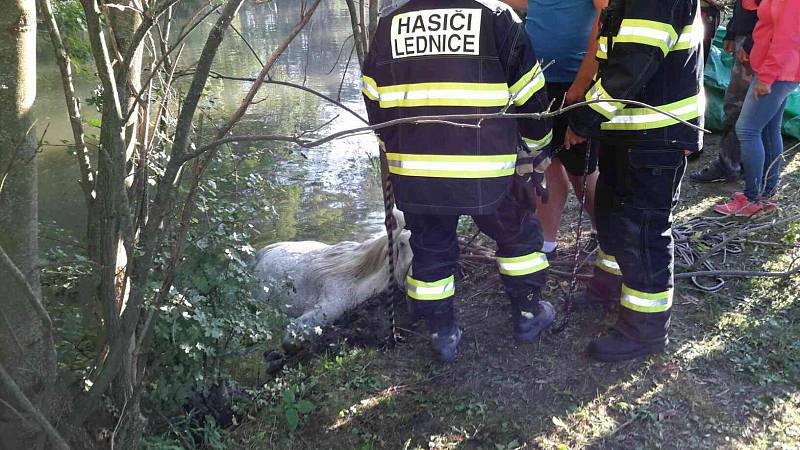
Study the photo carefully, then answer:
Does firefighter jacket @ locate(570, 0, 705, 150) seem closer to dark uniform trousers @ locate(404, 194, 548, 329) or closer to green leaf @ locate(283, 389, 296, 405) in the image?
dark uniform trousers @ locate(404, 194, 548, 329)

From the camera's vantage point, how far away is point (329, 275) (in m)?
4.10

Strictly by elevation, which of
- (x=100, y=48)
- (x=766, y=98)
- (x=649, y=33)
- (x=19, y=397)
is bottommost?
(x=19, y=397)

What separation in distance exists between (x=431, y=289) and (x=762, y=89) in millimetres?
2764

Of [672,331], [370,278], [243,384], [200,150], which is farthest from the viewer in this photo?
[370,278]

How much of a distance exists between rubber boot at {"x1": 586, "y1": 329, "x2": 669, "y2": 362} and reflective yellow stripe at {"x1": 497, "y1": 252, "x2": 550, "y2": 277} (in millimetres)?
445

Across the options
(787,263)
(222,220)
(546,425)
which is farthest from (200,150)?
(787,263)

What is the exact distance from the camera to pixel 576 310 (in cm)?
331

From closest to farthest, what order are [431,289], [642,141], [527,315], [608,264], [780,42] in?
[642,141] → [431,289] → [527,315] → [608,264] → [780,42]

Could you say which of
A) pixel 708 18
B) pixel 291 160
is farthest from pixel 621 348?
pixel 291 160

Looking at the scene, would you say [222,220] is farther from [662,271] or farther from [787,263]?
[787,263]

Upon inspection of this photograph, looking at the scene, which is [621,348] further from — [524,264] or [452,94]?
[452,94]

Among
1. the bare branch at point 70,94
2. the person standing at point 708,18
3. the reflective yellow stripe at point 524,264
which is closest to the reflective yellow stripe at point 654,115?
the reflective yellow stripe at point 524,264

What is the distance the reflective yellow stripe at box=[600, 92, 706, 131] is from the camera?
8.39 feet

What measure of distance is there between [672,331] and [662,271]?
464 mm
